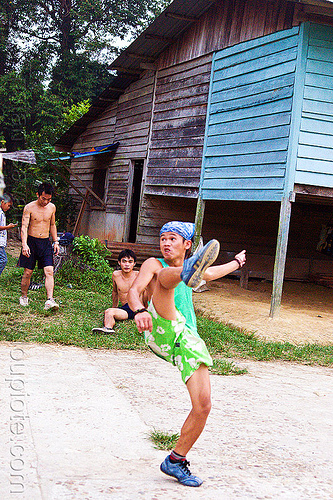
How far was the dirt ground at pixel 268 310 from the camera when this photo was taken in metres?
7.68

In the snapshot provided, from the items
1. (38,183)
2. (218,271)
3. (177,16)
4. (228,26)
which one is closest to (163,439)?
(218,271)

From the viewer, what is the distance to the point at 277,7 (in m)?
8.86

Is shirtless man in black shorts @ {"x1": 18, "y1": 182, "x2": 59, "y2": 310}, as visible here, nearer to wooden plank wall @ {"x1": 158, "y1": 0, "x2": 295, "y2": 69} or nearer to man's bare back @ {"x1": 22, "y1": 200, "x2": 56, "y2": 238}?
man's bare back @ {"x1": 22, "y1": 200, "x2": 56, "y2": 238}

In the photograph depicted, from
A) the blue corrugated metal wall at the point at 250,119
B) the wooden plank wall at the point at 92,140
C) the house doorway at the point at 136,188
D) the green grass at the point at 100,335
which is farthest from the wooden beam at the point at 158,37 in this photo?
the green grass at the point at 100,335

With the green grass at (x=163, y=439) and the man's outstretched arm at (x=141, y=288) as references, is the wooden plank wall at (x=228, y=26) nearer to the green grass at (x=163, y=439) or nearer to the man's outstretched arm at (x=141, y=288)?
the man's outstretched arm at (x=141, y=288)

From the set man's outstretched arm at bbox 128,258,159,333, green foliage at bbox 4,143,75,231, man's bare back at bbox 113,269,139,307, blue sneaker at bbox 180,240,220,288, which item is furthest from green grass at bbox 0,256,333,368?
green foliage at bbox 4,143,75,231

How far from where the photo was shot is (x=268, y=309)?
880 centimetres

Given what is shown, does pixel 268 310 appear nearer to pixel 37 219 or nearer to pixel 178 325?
pixel 37 219

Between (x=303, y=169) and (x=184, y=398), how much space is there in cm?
488

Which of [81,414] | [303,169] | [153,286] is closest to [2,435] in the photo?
[81,414]

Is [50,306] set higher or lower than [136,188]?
lower

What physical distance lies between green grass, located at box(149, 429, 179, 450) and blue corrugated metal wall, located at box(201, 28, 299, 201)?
5538 millimetres

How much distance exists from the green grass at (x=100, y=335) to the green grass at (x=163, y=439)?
83.6 inches

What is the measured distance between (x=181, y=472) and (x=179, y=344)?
690mm
